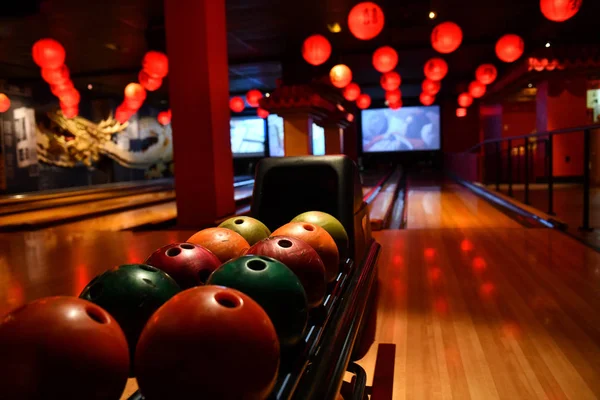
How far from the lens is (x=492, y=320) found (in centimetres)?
207

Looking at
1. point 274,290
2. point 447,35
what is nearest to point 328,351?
point 274,290

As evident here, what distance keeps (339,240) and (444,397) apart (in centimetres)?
73

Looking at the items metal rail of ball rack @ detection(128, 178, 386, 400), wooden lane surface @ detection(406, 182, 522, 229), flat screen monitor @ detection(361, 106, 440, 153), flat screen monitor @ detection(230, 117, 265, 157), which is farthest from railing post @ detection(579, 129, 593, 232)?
flat screen monitor @ detection(230, 117, 265, 157)

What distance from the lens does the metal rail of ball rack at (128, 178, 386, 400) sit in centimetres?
104

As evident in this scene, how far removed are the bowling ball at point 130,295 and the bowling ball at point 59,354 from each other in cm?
23

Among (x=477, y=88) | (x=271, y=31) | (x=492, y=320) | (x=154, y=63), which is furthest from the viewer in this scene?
(x=477, y=88)

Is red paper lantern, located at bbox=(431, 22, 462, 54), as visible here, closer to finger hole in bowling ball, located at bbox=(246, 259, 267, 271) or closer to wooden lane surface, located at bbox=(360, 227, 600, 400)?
wooden lane surface, located at bbox=(360, 227, 600, 400)

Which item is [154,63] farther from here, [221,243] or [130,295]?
[130,295]

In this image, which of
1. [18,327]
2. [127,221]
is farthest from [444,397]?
[127,221]

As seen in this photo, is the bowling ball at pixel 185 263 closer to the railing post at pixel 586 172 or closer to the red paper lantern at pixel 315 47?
the railing post at pixel 586 172

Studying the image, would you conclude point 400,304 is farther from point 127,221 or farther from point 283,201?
point 127,221

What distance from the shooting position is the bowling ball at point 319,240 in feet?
5.69

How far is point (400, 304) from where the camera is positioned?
7.61 ft

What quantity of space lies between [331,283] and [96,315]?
3.25 ft
